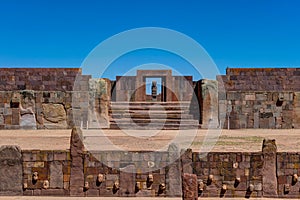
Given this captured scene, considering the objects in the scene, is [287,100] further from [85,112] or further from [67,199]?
[67,199]

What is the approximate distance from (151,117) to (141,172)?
26.9ft

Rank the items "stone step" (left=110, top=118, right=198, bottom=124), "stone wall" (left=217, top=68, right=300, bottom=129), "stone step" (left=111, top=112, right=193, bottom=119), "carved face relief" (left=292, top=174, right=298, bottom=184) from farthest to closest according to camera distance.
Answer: "stone step" (left=111, top=112, right=193, bottom=119), "stone wall" (left=217, top=68, right=300, bottom=129), "stone step" (left=110, top=118, right=198, bottom=124), "carved face relief" (left=292, top=174, right=298, bottom=184)

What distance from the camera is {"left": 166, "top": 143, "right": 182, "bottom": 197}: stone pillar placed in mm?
6762

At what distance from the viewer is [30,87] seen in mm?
19281

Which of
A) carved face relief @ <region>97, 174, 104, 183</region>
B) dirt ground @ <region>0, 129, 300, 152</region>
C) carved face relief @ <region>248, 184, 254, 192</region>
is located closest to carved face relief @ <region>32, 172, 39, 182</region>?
carved face relief @ <region>97, 174, 104, 183</region>

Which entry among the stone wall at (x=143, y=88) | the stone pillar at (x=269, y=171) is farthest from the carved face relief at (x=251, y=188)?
the stone wall at (x=143, y=88)

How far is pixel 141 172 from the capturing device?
6.84 meters

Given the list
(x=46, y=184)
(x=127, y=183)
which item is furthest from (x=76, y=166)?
(x=127, y=183)

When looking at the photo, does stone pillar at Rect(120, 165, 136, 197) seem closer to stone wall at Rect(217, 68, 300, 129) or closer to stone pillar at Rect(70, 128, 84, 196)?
stone pillar at Rect(70, 128, 84, 196)

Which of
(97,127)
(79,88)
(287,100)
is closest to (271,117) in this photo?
(287,100)

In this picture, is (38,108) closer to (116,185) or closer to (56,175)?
(56,175)

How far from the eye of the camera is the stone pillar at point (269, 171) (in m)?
6.77

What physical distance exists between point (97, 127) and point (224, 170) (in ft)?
25.6

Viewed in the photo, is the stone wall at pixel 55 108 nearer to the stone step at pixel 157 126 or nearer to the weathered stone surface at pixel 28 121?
the weathered stone surface at pixel 28 121
